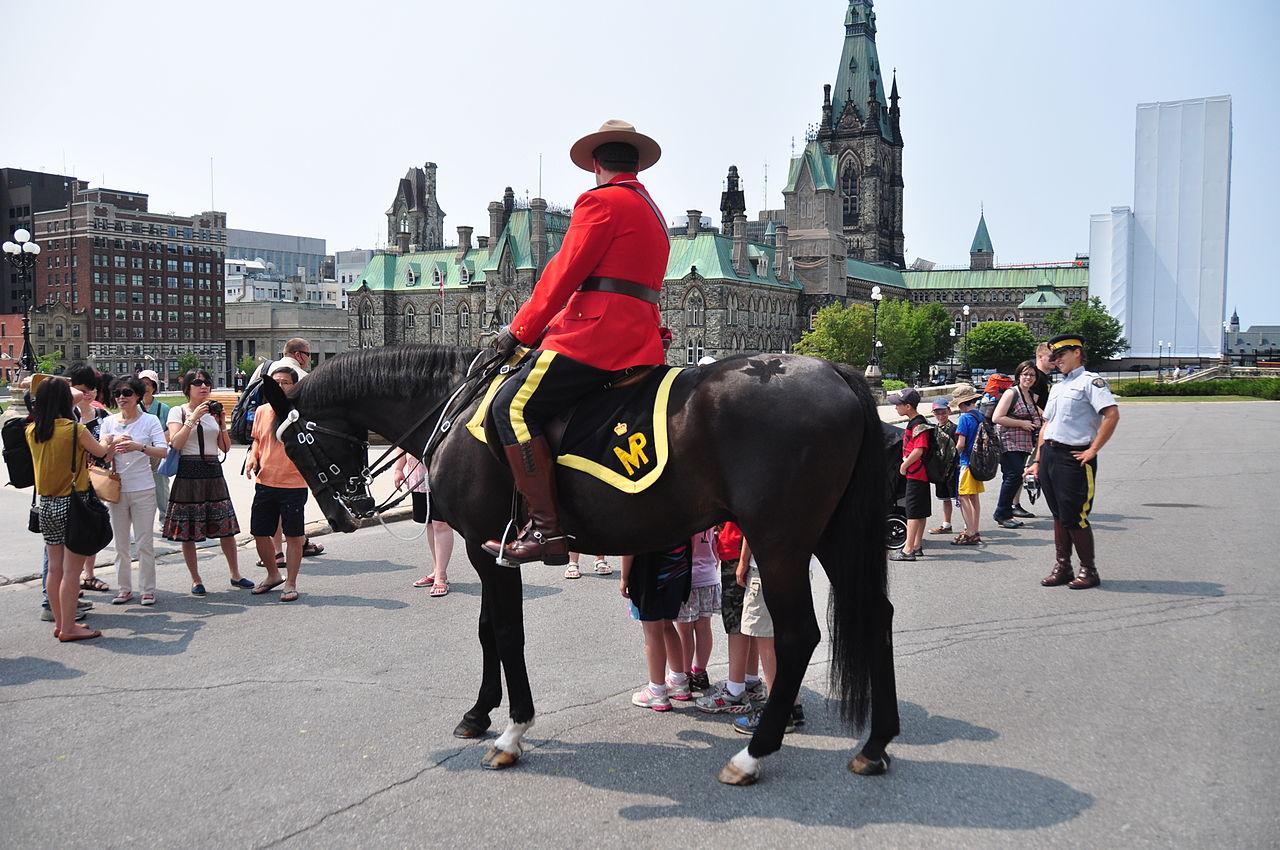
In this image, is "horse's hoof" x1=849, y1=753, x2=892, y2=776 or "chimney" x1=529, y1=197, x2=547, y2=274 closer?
"horse's hoof" x1=849, y1=753, x2=892, y2=776

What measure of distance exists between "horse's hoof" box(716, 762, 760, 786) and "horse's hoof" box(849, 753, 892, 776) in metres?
0.51

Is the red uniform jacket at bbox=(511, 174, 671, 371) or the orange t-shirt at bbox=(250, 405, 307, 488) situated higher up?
the red uniform jacket at bbox=(511, 174, 671, 371)

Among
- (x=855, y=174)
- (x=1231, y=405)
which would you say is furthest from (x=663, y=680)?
(x=855, y=174)

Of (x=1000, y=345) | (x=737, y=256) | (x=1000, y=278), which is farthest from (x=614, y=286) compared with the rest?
(x=1000, y=278)

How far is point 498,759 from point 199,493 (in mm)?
5698

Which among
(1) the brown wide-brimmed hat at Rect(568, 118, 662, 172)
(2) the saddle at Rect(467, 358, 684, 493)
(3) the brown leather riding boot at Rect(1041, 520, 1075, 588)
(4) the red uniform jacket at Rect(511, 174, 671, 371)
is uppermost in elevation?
(1) the brown wide-brimmed hat at Rect(568, 118, 662, 172)

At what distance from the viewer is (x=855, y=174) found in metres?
138

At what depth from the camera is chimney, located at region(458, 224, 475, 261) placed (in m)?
115

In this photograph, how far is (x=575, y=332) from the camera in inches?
211

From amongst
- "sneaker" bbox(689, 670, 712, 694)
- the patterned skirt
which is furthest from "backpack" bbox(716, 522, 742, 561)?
the patterned skirt

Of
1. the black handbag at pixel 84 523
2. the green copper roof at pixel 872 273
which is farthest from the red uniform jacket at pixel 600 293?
the green copper roof at pixel 872 273

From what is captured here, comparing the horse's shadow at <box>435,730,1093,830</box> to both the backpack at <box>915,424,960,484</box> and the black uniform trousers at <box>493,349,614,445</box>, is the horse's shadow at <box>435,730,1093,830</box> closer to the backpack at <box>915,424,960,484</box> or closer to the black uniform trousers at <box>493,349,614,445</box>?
the black uniform trousers at <box>493,349,614,445</box>

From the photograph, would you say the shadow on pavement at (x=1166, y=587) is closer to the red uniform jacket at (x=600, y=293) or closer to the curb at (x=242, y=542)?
the red uniform jacket at (x=600, y=293)

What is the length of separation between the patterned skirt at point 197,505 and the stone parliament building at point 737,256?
254 feet
